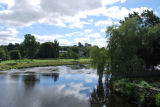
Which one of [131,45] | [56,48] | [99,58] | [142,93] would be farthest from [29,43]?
[142,93]

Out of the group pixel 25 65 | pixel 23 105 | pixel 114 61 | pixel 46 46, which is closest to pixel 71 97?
pixel 23 105

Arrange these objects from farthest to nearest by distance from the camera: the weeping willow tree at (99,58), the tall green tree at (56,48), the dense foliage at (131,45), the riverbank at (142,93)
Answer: the tall green tree at (56,48) → the weeping willow tree at (99,58) → the dense foliage at (131,45) → the riverbank at (142,93)

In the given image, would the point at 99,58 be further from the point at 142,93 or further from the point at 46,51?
the point at 46,51

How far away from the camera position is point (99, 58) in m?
17.6

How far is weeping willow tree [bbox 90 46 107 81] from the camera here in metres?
17.5

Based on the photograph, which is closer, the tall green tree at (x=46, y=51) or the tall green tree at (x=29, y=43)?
the tall green tree at (x=29, y=43)

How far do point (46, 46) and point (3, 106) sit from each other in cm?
6066

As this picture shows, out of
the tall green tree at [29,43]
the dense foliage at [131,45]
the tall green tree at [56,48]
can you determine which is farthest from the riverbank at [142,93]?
the tall green tree at [56,48]

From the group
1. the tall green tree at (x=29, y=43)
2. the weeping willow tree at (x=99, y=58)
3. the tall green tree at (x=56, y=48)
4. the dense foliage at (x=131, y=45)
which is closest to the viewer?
the dense foliage at (x=131, y=45)

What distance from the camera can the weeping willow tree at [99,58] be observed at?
1747 centimetres

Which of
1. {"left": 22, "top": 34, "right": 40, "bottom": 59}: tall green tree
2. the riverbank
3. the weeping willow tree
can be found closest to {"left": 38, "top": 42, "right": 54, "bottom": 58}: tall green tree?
{"left": 22, "top": 34, "right": 40, "bottom": 59}: tall green tree

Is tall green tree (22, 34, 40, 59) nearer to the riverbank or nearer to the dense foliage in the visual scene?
the dense foliage

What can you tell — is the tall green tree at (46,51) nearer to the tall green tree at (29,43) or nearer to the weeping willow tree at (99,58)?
the tall green tree at (29,43)

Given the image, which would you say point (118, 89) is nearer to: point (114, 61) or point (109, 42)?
point (114, 61)
